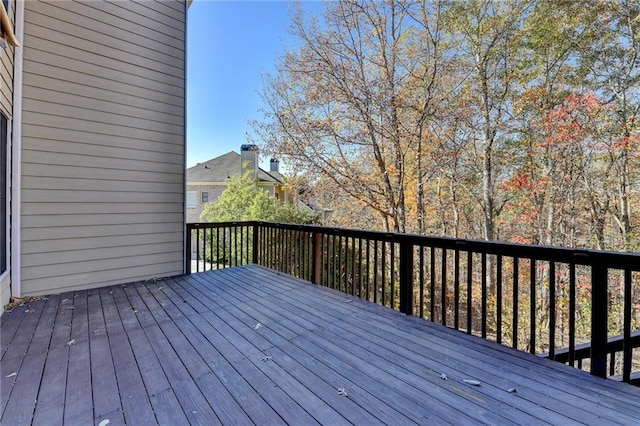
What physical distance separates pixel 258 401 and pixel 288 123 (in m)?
7.15

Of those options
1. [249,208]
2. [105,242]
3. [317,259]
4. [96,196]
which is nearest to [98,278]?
[105,242]

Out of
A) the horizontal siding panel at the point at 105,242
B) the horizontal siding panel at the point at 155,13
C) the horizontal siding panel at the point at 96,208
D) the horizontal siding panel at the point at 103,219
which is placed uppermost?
the horizontal siding panel at the point at 155,13

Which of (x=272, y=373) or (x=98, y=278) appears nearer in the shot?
(x=272, y=373)

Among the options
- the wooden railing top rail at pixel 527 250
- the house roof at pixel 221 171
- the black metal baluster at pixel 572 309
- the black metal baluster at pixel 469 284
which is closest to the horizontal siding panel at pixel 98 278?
the wooden railing top rail at pixel 527 250

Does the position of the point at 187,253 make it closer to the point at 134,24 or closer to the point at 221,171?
the point at 134,24

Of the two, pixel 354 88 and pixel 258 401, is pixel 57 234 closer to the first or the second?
pixel 258 401

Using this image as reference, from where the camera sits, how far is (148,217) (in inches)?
164

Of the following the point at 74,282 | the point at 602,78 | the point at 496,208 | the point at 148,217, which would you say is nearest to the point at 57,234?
the point at 74,282

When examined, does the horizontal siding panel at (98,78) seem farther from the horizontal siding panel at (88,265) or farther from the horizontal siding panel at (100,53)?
the horizontal siding panel at (88,265)

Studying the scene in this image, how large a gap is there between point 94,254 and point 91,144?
4.63 ft

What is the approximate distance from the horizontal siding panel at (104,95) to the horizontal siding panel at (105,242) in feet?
5.57

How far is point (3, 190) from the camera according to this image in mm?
2949

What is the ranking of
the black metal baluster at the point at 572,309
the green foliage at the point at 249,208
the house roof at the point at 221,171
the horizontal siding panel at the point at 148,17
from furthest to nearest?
the house roof at the point at 221,171
the green foliage at the point at 249,208
the horizontal siding panel at the point at 148,17
the black metal baluster at the point at 572,309

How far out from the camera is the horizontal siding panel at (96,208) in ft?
11.0
